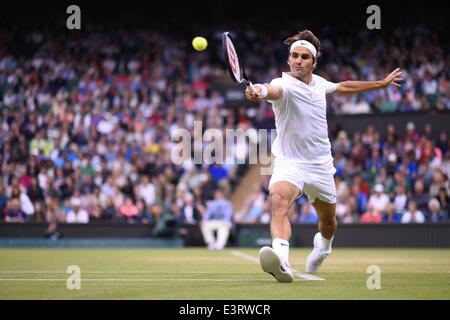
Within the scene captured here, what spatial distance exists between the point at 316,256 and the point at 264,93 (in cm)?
260

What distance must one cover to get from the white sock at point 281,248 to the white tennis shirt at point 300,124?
3.27 ft

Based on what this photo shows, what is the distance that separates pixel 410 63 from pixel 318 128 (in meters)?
16.5

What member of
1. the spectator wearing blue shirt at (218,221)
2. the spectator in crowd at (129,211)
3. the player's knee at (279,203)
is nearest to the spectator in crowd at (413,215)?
the spectator wearing blue shirt at (218,221)

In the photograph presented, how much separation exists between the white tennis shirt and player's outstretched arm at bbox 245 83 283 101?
282 millimetres

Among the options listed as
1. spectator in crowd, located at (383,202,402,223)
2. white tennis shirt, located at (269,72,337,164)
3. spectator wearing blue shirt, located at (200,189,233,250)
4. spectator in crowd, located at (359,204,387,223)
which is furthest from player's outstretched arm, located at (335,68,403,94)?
spectator wearing blue shirt, located at (200,189,233,250)

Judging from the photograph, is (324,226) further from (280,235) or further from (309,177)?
(280,235)

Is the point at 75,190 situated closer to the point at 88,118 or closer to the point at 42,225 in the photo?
the point at 42,225

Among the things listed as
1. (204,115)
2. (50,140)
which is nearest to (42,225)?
(50,140)

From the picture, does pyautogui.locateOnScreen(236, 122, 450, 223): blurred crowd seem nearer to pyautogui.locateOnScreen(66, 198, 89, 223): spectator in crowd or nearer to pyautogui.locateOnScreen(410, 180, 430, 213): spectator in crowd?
pyautogui.locateOnScreen(410, 180, 430, 213): spectator in crowd

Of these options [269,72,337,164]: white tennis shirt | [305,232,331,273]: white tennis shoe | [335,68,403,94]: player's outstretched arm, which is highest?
[335,68,403,94]: player's outstretched arm

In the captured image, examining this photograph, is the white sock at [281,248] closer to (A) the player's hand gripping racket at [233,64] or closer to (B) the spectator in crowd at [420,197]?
(A) the player's hand gripping racket at [233,64]

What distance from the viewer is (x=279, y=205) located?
8438 mm

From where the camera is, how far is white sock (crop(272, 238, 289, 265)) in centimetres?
813

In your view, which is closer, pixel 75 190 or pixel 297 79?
pixel 297 79
